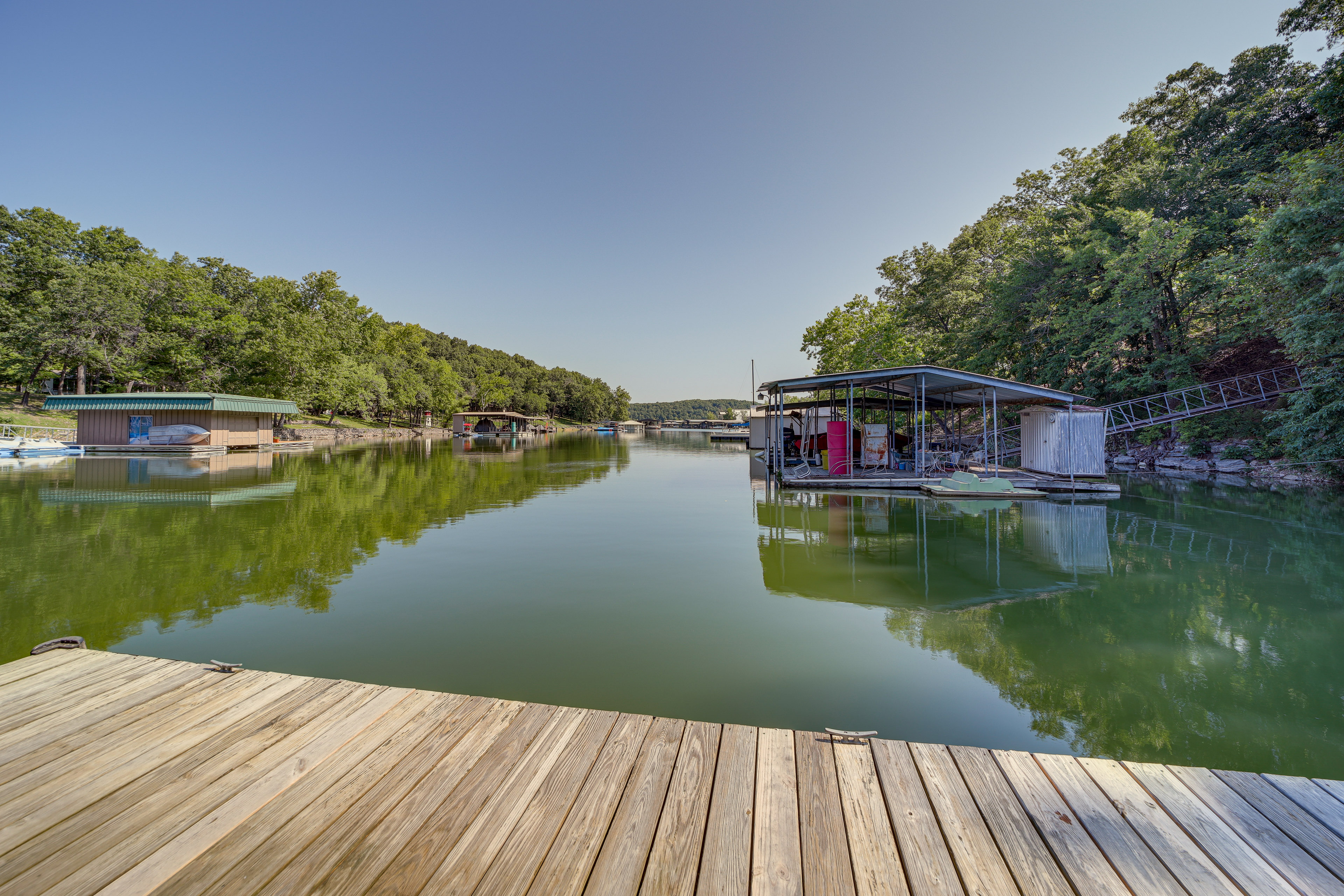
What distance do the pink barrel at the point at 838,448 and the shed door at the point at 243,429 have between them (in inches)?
1214

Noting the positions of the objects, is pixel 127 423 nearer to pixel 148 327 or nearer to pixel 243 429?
pixel 243 429

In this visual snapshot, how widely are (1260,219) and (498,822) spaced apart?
92.9 ft

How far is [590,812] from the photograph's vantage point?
2207 mm

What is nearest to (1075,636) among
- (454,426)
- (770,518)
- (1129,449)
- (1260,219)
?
(770,518)

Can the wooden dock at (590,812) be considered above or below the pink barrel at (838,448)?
below

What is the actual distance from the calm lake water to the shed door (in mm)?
18516

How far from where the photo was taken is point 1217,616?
6.21 metres

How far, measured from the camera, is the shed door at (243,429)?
97.4ft

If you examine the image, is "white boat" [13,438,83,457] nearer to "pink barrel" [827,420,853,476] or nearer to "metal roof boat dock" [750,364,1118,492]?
"metal roof boat dock" [750,364,1118,492]

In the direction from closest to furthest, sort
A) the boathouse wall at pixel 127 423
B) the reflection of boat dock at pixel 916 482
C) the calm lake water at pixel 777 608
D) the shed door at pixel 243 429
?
the calm lake water at pixel 777 608
the reflection of boat dock at pixel 916 482
the boathouse wall at pixel 127 423
the shed door at pixel 243 429

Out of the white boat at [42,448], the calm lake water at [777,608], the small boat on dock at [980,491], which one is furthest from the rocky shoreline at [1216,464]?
the white boat at [42,448]

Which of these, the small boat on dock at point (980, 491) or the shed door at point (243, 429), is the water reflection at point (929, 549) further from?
the shed door at point (243, 429)

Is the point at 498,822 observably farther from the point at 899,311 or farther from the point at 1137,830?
the point at 899,311

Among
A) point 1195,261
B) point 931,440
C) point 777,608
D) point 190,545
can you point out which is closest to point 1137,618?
point 777,608
